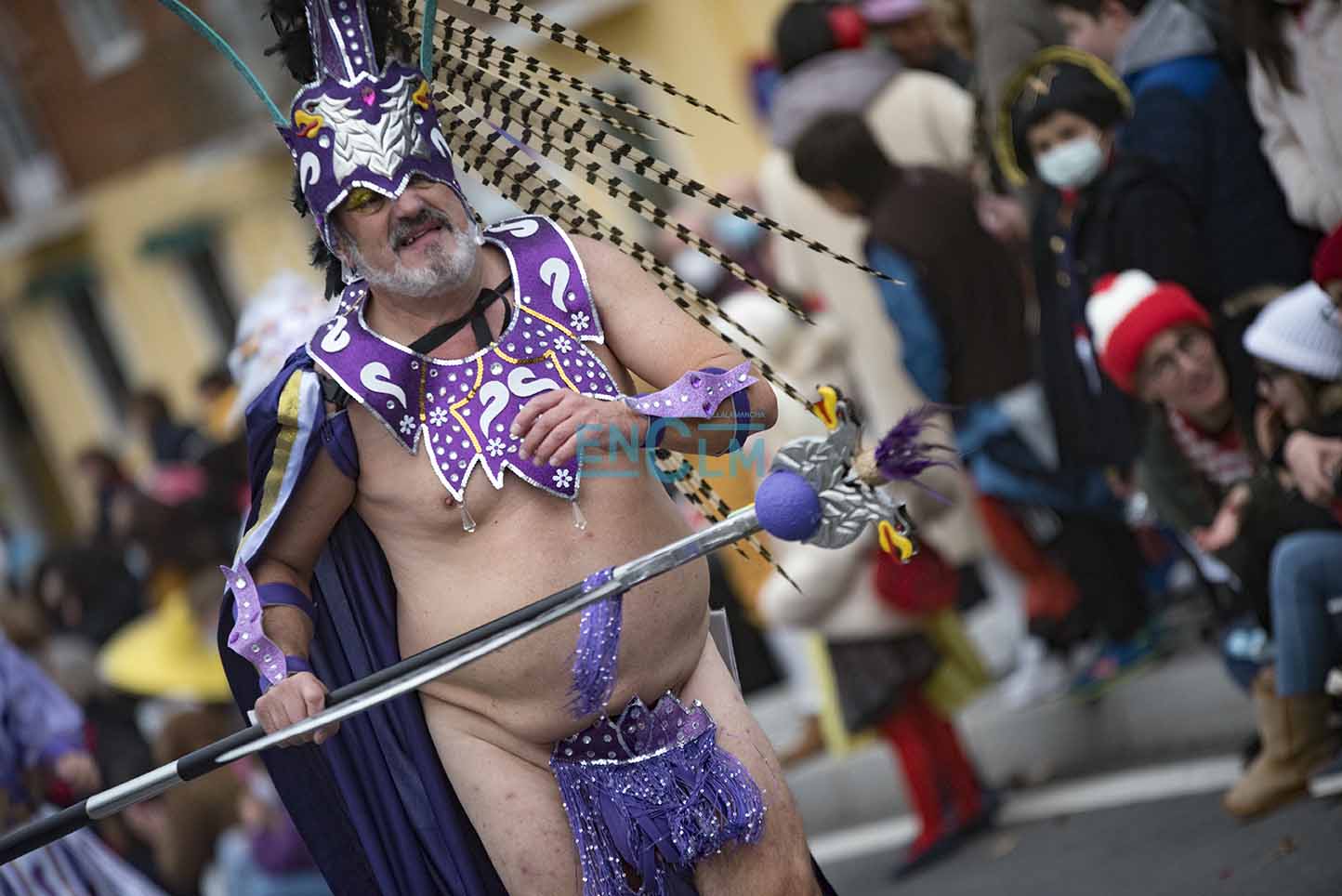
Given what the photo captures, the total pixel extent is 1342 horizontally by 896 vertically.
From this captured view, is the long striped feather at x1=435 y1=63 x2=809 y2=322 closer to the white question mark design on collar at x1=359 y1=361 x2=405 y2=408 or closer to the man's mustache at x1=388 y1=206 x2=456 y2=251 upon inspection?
the man's mustache at x1=388 y1=206 x2=456 y2=251

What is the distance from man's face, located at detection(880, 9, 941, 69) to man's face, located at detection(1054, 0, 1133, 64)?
145 centimetres

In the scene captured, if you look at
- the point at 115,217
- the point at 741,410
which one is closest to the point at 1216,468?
the point at 741,410

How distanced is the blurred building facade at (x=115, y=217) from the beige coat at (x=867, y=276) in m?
14.4

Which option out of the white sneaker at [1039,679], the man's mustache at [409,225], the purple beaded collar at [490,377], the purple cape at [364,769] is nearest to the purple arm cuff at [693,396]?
the purple beaded collar at [490,377]

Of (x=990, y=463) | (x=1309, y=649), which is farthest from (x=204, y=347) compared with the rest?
(x=1309, y=649)

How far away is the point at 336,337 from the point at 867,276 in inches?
151

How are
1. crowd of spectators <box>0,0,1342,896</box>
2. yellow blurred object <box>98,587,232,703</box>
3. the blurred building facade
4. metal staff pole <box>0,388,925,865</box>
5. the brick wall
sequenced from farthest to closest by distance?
the brick wall → the blurred building facade → yellow blurred object <box>98,587,232,703</box> → crowd of spectators <box>0,0,1342,896</box> → metal staff pole <box>0,388,925,865</box>

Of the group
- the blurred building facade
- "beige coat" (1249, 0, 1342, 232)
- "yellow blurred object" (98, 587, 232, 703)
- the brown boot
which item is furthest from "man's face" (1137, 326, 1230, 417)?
the blurred building facade

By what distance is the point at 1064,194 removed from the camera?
6.44 metres

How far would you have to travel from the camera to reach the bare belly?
159 inches

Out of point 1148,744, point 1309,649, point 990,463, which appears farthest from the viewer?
point 990,463

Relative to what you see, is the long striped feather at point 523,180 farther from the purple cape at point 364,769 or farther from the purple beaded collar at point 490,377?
the purple cape at point 364,769

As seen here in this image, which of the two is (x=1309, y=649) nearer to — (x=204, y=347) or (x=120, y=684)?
(x=120, y=684)

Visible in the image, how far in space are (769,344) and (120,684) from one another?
2.93 metres
